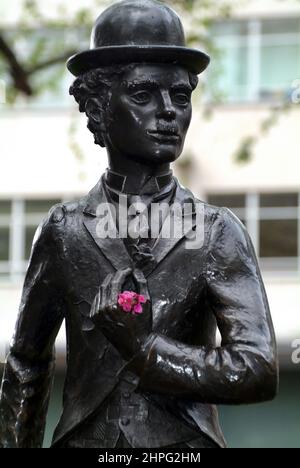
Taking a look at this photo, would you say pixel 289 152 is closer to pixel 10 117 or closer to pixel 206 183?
pixel 206 183

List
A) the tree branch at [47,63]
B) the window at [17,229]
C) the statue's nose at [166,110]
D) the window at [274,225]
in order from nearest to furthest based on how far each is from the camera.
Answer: the statue's nose at [166,110] < the tree branch at [47,63] < the window at [274,225] < the window at [17,229]

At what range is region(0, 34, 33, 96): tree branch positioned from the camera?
46.7 ft

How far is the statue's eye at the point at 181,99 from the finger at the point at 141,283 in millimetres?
622

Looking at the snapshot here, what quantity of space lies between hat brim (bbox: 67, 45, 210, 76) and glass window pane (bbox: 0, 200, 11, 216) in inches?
634

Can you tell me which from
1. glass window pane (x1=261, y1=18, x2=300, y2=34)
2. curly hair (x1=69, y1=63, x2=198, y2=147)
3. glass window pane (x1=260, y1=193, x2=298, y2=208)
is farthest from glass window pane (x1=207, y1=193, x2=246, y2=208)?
curly hair (x1=69, y1=63, x2=198, y2=147)

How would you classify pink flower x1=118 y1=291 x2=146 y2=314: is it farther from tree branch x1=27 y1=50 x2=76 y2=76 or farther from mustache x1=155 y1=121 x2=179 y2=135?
tree branch x1=27 y1=50 x2=76 y2=76

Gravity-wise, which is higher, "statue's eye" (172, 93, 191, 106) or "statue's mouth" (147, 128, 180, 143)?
"statue's eye" (172, 93, 191, 106)

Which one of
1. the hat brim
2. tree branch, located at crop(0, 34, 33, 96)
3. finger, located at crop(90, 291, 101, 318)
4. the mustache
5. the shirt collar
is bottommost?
finger, located at crop(90, 291, 101, 318)

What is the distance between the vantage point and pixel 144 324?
4375 millimetres

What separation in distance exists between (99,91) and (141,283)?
76 cm

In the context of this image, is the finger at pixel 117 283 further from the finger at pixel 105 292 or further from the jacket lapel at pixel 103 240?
the jacket lapel at pixel 103 240

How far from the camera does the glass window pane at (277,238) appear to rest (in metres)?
20.1

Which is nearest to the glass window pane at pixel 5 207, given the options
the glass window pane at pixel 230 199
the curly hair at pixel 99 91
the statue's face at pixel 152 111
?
the glass window pane at pixel 230 199

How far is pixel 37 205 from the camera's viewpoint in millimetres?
20609
